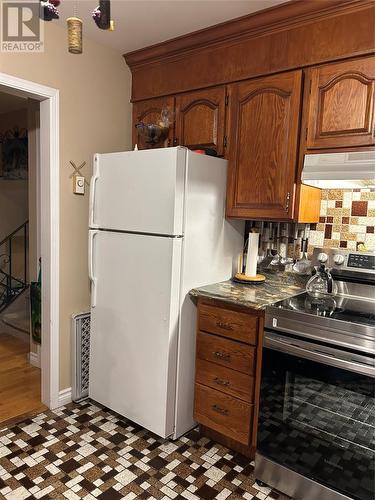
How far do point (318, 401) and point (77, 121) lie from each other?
87.3 inches

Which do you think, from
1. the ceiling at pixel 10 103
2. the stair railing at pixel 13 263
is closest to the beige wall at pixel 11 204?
the stair railing at pixel 13 263

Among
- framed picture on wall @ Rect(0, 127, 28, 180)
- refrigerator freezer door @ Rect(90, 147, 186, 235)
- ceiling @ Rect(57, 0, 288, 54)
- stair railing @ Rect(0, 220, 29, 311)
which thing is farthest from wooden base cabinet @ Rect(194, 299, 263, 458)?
framed picture on wall @ Rect(0, 127, 28, 180)

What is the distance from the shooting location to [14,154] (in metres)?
4.60

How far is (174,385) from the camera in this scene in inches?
87.0

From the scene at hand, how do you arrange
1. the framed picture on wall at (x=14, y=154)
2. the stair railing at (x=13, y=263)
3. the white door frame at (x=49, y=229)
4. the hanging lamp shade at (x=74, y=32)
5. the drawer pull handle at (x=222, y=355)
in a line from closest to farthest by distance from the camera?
1. the hanging lamp shade at (x=74, y=32)
2. the drawer pull handle at (x=222, y=355)
3. the white door frame at (x=49, y=229)
4. the framed picture on wall at (x=14, y=154)
5. the stair railing at (x=13, y=263)

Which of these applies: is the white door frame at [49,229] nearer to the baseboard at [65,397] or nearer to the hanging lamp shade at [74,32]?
the baseboard at [65,397]

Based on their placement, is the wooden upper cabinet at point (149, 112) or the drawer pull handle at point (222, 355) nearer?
the drawer pull handle at point (222, 355)

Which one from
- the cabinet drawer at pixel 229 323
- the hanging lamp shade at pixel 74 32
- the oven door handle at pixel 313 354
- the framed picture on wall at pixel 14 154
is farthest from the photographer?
the framed picture on wall at pixel 14 154

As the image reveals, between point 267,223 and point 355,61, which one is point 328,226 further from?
point 355,61

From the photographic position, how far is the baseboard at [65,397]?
2.62m

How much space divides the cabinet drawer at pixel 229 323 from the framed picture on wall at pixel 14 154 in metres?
3.39

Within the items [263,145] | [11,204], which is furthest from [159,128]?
[11,204]

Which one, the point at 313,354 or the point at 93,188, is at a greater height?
the point at 93,188

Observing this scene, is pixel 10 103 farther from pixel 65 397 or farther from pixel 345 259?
pixel 345 259
